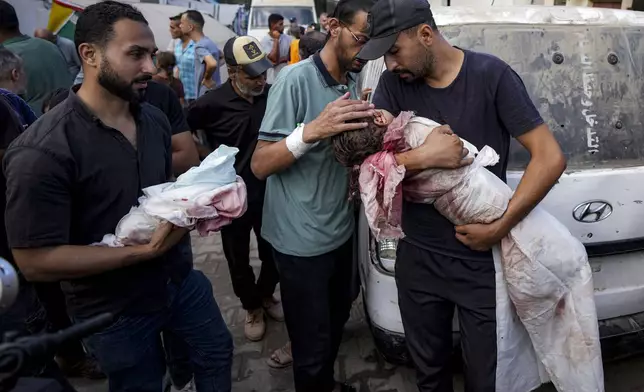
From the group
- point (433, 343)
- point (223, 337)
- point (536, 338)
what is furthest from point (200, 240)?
point (536, 338)

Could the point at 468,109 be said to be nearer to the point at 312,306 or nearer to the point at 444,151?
the point at 444,151

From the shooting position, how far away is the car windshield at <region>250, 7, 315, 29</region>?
13.2m

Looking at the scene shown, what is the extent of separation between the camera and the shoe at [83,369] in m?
3.09

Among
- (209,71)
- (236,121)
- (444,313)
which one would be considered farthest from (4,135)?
(209,71)

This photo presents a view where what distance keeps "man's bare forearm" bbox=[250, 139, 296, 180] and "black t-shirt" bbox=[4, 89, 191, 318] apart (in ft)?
1.34

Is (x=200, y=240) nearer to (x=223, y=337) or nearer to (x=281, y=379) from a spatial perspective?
(x=281, y=379)

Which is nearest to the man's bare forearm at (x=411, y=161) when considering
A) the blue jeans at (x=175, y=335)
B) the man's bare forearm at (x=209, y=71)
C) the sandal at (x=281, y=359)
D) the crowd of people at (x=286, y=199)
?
the crowd of people at (x=286, y=199)

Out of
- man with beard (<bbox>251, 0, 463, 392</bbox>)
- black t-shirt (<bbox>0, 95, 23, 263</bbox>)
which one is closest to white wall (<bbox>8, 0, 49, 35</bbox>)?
black t-shirt (<bbox>0, 95, 23, 263</bbox>)

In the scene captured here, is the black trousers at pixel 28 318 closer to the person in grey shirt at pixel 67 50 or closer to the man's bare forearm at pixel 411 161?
the man's bare forearm at pixel 411 161

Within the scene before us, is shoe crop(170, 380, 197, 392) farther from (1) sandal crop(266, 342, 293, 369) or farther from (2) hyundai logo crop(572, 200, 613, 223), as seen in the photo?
(2) hyundai logo crop(572, 200, 613, 223)

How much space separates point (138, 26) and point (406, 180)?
117 cm

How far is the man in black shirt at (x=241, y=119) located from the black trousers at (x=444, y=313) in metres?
1.44

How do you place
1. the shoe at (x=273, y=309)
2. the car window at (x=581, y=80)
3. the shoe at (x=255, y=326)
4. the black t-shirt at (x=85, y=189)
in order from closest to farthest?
the black t-shirt at (x=85, y=189) < the car window at (x=581, y=80) < the shoe at (x=255, y=326) < the shoe at (x=273, y=309)

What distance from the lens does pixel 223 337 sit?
229 cm
